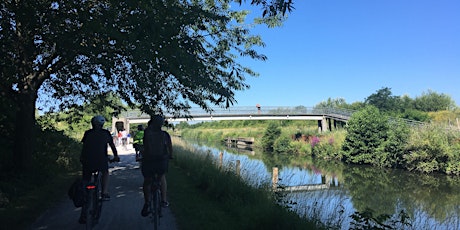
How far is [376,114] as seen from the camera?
29.2 meters

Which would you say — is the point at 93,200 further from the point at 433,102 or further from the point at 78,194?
the point at 433,102

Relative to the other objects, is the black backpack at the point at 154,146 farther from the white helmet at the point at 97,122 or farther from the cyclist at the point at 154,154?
the white helmet at the point at 97,122

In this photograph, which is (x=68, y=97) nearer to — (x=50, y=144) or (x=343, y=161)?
(x=50, y=144)

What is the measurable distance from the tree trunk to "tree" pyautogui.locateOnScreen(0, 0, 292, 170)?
0.02 meters

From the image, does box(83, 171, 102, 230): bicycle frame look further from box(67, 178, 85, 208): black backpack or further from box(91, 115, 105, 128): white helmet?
box(91, 115, 105, 128): white helmet

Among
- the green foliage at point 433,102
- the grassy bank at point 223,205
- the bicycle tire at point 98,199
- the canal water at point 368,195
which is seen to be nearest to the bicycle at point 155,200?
the grassy bank at point 223,205

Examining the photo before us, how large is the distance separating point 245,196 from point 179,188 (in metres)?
2.29

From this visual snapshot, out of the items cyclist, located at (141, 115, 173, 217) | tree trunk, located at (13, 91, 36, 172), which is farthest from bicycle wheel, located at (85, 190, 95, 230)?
tree trunk, located at (13, 91, 36, 172)

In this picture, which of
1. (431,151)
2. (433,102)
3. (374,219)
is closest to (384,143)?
(431,151)

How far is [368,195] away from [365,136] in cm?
1455

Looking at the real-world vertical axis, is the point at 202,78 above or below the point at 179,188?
above

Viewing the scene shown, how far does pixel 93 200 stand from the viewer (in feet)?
17.2

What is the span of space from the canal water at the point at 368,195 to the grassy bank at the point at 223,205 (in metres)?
0.68

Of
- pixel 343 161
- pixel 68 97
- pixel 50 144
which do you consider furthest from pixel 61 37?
pixel 343 161
